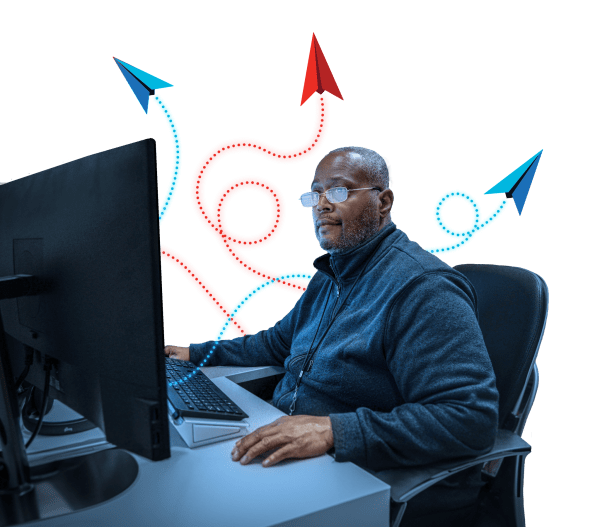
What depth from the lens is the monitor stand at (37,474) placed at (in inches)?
32.0

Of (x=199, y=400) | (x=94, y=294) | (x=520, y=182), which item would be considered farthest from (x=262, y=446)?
(x=520, y=182)

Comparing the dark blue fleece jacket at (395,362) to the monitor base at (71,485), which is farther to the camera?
the dark blue fleece jacket at (395,362)

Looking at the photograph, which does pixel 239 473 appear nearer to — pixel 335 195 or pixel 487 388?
pixel 487 388

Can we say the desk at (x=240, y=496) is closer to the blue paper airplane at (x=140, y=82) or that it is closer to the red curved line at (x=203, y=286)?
the red curved line at (x=203, y=286)

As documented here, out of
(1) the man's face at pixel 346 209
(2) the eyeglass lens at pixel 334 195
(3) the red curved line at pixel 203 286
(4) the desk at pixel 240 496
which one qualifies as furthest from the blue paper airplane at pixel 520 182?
(4) the desk at pixel 240 496

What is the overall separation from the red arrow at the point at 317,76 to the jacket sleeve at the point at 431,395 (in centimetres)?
111

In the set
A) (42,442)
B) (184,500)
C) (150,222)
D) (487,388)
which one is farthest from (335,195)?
(42,442)

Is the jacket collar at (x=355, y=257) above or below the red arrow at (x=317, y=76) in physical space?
below

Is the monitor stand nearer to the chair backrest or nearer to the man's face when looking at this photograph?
the man's face

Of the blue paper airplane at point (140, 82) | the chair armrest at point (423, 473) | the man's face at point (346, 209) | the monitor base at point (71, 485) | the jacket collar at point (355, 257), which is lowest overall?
the chair armrest at point (423, 473)

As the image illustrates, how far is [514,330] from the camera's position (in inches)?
48.6

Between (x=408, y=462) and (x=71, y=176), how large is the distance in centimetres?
95

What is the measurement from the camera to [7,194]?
0.95 meters

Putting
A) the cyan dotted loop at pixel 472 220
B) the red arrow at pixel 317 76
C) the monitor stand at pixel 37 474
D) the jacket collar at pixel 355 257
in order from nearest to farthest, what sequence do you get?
the monitor stand at pixel 37 474, the jacket collar at pixel 355 257, the red arrow at pixel 317 76, the cyan dotted loop at pixel 472 220
